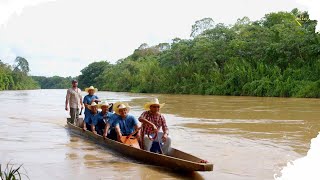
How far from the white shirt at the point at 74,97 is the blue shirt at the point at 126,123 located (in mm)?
3617

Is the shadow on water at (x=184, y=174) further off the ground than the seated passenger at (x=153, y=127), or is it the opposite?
the seated passenger at (x=153, y=127)

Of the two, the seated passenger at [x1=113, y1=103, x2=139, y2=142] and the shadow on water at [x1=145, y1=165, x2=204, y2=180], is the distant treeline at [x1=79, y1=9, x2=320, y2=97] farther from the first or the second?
the shadow on water at [x1=145, y1=165, x2=204, y2=180]

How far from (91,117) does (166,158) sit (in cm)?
390

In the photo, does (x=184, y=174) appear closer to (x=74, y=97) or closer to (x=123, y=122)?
(x=123, y=122)

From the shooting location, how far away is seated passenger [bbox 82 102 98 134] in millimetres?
9203

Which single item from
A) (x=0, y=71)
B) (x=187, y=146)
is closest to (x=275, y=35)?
(x=187, y=146)

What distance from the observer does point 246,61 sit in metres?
32.4

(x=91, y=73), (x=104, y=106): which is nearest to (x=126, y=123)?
(x=104, y=106)

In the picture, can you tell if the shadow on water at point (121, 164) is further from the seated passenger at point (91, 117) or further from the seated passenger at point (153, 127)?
the seated passenger at point (91, 117)

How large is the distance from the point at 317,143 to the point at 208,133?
313 inches

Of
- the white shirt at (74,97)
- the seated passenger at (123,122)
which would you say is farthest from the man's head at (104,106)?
the white shirt at (74,97)

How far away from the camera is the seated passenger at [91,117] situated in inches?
362

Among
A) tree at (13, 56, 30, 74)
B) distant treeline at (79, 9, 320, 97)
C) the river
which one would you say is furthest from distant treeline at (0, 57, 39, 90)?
the river

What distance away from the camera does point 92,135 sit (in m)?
9.16
